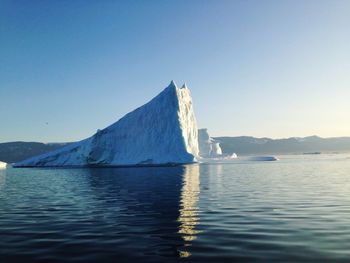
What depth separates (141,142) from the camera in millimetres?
76500

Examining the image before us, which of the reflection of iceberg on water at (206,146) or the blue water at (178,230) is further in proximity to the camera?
the reflection of iceberg on water at (206,146)

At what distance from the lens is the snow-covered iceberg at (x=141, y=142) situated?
242 ft

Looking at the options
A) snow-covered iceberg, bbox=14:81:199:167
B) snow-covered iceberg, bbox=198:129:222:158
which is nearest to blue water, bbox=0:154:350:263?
snow-covered iceberg, bbox=14:81:199:167

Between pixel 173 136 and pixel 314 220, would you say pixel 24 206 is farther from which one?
pixel 173 136

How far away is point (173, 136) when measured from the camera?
245 feet

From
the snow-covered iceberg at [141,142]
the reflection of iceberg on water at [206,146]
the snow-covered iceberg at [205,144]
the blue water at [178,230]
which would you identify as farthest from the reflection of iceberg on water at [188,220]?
the snow-covered iceberg at [205,144]

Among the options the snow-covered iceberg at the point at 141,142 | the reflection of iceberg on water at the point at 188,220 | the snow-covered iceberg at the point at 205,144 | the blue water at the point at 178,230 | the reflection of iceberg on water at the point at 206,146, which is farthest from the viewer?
the snow-covered iceberg at the point at 205,144

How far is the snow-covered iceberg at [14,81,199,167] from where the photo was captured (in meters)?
73.8

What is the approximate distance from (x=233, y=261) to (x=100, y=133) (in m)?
72.5

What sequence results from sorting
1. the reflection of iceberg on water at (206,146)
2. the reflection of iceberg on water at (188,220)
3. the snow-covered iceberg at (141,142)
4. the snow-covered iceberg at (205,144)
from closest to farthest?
the reflection of iceberg on water at (188,220)
the snow-covered iceberg at (141,142)
the reflection of iceberg on water at (206,146)
the snow-covered iceberg at (205,144)

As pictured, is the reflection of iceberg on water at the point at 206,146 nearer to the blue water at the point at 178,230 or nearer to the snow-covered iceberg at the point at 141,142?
the snow-covered iceberg at the point at 141,142

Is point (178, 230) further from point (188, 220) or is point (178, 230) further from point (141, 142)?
point (141, 142)

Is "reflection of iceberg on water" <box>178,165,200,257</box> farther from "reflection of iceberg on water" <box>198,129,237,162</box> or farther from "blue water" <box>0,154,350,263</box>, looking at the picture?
"reflection of iceberg on water" <box>198,129,237,162</box>

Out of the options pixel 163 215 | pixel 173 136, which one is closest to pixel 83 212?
pixel 163 215
